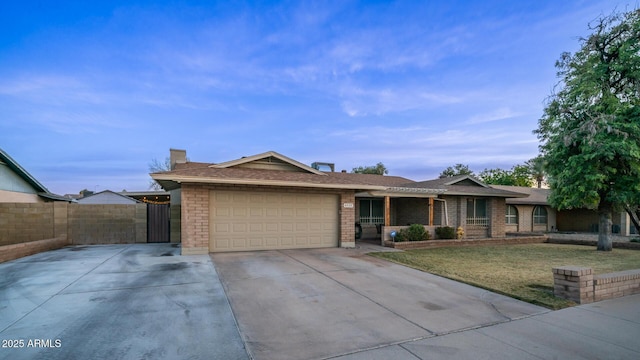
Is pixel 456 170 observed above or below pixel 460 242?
above

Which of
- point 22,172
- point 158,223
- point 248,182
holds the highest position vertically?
point 22,172

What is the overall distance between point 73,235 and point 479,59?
1867 cm

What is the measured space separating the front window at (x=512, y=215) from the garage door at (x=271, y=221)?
16636mm

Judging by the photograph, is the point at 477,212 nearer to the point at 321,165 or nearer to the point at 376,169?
the point at 321,165

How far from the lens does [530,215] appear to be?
23.2 metres

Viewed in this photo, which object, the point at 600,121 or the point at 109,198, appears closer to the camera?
the point at 600,121

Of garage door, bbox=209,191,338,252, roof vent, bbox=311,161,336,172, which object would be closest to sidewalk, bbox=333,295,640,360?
garage door, bbox=209,191,338,252

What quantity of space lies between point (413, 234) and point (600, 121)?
329 inches

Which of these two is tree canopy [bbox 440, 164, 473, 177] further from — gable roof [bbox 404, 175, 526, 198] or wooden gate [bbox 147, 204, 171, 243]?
wooden gate [bbox 147, 204, 171, 243]

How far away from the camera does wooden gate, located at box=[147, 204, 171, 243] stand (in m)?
13.4

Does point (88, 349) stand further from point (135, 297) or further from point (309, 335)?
point (309, 335)

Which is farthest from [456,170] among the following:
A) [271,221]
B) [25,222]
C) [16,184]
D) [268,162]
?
[16,184]

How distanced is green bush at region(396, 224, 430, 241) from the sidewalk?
837 centimetres

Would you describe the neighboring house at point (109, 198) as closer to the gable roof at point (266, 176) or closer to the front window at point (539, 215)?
the gable roof at point (266, 176)
